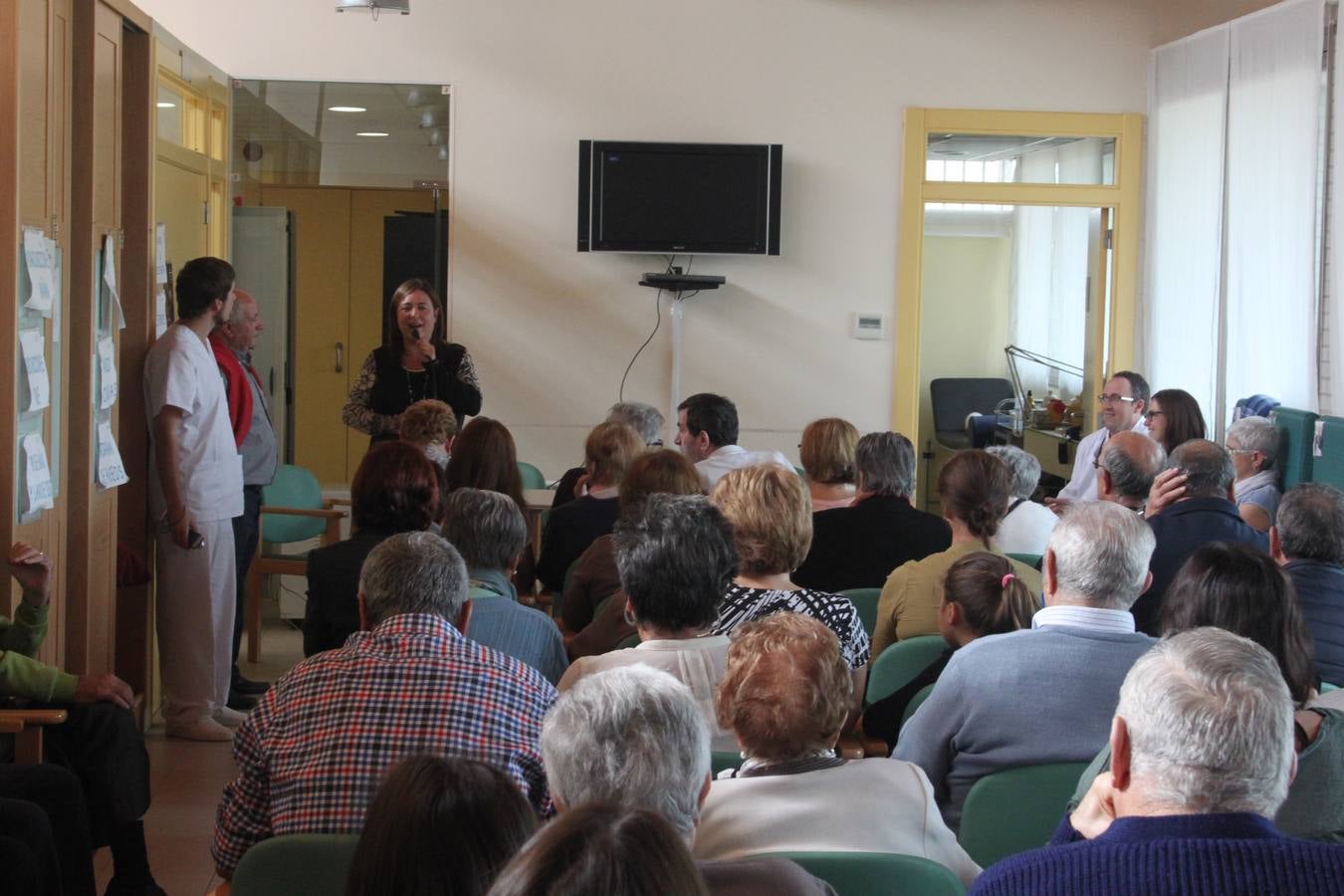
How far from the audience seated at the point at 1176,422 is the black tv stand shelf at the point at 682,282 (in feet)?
8.02

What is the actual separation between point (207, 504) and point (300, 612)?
256cm

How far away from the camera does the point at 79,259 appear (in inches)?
176

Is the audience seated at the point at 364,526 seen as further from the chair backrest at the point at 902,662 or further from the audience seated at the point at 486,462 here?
the chair backrest at the point at 902,662

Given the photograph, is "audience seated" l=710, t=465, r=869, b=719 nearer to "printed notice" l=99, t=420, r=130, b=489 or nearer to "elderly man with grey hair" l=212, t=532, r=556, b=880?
"elderly man with grey hair" l=212, t=532, r=556, b=880

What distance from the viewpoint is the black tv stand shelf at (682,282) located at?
7.59m

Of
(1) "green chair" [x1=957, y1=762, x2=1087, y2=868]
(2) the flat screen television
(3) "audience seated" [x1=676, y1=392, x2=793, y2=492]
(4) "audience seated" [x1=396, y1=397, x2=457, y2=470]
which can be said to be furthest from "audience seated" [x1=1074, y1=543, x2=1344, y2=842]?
(2) the flat screen television

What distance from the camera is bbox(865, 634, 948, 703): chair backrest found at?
3.38m

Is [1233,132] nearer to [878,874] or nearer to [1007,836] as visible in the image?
[1007,836]

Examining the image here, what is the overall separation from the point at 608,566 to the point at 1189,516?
173 cm

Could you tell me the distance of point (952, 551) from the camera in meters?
3.77

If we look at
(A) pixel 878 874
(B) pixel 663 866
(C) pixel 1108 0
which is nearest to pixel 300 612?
(C) pixel 1108 0

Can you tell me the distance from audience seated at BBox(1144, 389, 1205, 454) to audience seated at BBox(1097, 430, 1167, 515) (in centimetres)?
154

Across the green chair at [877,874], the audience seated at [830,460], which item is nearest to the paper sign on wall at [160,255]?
the audience seated at [830,460]

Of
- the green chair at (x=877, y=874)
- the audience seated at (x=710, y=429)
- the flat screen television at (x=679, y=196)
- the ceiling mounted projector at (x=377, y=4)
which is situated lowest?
the green chair at (x=877, y=874)
